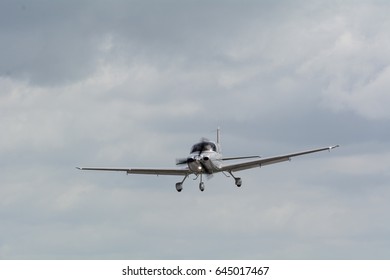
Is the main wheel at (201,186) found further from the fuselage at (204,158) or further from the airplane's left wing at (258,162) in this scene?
the airplane's left wing at (258,162)

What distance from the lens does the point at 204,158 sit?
83688 millimetres

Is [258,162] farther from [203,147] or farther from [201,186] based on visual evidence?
[201,186]

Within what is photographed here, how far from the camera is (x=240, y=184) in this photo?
88625mm

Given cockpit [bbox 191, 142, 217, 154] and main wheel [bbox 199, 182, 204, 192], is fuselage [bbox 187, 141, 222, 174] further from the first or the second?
main wheel [bbox 199, 182, 204, 192]

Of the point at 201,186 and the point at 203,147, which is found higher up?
the point at 203,147

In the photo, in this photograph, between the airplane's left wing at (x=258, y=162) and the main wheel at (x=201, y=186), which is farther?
the airplane's left wing at (x=258, y=162)

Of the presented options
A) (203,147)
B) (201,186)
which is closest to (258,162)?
(203,147)

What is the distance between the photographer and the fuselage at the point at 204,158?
274 feet

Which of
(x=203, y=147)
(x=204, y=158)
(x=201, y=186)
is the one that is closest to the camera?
(x=201, y=186)

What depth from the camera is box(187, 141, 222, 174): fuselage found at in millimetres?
83625

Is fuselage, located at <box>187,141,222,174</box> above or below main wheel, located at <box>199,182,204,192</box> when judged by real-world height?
above

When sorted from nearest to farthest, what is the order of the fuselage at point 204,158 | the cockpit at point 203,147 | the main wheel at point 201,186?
1. the main wheel at point 201,186
2. the fuselage at point 204,158
3. the cockpit at point 203,147

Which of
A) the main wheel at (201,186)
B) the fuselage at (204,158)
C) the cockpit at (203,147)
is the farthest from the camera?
the cockpit at (203,147)
